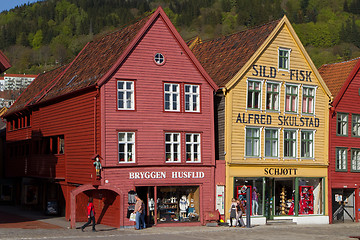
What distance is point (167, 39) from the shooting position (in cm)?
3881

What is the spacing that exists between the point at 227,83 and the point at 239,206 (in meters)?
7.96

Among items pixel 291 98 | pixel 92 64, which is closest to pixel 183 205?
pixel 92 64

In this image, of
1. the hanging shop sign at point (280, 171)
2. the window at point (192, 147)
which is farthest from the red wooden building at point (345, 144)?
the window at point (192, 147)

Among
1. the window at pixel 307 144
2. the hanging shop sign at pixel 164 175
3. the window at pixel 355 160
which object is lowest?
the hanging shop sign at pixel 164 175

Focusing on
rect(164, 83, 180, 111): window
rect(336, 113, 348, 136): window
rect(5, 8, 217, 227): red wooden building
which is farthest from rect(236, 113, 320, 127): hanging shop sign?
rect(164, 83, 180, 111): window

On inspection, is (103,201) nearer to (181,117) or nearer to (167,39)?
(181,117)

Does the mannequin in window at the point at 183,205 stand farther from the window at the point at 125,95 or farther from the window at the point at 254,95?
the window at the point at 254,95

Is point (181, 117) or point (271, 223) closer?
point (181, 117)

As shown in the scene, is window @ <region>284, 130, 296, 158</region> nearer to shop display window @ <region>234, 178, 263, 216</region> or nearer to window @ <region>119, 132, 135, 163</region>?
shop display window @ <region>234, 178, 263, 216</region>

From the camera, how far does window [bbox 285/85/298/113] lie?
4425 centimetres

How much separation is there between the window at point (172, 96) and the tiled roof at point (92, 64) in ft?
12.1

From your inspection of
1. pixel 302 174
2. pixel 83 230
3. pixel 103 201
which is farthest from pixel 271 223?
pixel 83 230

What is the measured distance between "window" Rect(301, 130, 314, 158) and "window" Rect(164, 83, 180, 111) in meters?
10.8

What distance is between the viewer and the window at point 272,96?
142ft
